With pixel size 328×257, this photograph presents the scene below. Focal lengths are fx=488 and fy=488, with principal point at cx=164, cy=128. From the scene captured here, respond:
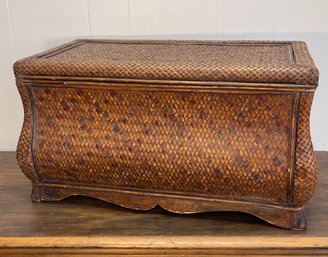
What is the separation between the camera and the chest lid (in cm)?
92

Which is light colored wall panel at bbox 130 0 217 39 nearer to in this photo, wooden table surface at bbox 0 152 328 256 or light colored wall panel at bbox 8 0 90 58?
light colored wall panel at bbox 8 0 90 58

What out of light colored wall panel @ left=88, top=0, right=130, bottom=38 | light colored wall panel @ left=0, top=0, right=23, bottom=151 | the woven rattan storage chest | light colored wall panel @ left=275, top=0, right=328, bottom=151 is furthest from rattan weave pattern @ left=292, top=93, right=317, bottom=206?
light colored wall panel @ left=0, top=0, right=23, bottom=151

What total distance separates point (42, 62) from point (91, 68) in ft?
0.37

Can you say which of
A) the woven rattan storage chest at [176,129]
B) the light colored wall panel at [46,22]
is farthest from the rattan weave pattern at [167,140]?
the light colored wall panel at [46,22]

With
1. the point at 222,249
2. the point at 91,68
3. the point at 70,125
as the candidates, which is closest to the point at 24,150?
the point at 70,125

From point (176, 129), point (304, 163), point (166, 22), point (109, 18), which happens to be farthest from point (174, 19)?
point (304, 163)

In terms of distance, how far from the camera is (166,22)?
1384mm

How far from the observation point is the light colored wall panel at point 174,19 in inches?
53.6

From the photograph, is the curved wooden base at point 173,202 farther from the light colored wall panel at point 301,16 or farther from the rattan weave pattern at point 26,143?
the light colored wall panel at point 301,16

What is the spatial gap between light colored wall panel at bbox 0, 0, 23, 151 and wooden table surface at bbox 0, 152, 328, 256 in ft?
1.49

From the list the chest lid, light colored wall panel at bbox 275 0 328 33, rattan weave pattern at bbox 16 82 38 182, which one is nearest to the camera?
the chest lid

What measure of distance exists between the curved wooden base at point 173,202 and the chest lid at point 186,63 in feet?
0.86

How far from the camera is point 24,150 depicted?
109 cm

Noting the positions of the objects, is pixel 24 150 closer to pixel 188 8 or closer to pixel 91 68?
pixel 91 68
